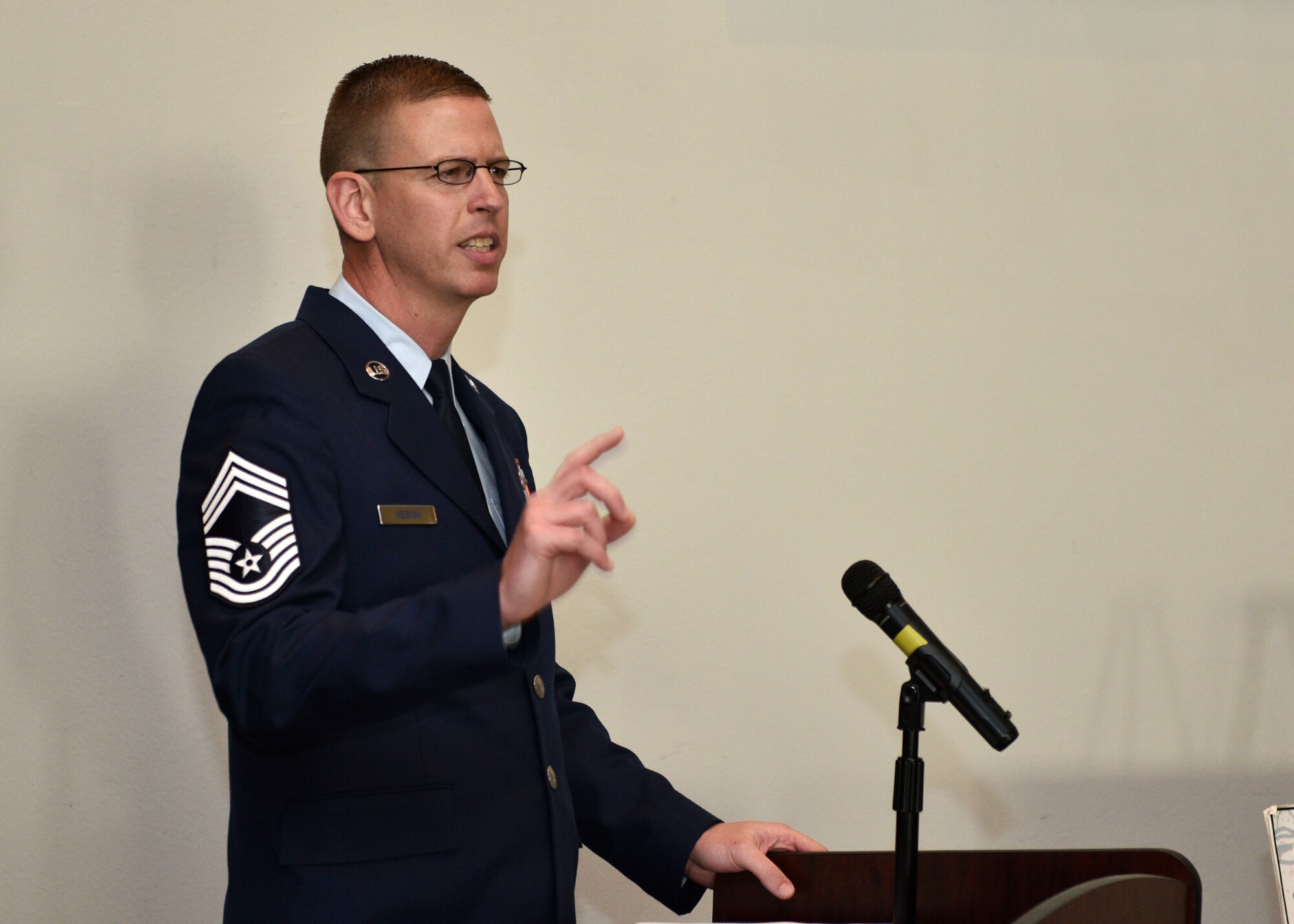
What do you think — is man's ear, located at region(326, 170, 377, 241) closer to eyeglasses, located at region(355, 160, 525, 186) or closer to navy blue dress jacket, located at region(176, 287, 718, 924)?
eyeglasses, located at region(355, 160, 525, 186)

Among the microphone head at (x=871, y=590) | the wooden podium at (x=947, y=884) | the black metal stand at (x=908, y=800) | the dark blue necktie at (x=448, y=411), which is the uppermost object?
the dark blue necktie at (x=448, y=411)

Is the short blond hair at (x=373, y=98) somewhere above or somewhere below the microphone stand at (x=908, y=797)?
above

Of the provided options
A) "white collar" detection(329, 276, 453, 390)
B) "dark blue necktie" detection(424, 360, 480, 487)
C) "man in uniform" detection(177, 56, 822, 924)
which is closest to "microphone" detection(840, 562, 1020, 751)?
"man in uniform" detection(177, 56, 822, 924)

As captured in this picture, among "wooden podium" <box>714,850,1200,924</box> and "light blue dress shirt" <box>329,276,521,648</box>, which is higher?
"light blue dress shirt" <box>329,276,521,648</box>

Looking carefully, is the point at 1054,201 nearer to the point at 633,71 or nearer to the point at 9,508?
the point at 633,71

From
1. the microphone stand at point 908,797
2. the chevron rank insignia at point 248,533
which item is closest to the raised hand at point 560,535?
the chevron rank insignia at point 248,533

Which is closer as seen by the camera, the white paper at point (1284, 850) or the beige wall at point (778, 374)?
the white paper at point (1284, 850)

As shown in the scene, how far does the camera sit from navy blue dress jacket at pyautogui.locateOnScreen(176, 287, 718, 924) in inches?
42.6

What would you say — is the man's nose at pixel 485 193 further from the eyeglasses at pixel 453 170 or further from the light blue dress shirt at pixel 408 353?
the light blue dress shirt at pixel 408 353

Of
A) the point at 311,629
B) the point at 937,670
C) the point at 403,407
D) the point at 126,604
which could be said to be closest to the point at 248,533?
the point at 311,629

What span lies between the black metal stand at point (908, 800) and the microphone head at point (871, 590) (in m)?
0.08

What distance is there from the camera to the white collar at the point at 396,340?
156cm

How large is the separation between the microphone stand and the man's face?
786mm

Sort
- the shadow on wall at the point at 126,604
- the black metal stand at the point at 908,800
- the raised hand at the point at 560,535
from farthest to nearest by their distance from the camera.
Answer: the shadow on wall at the point at 126,604 → the black metal stand at the point at 908,800 → the raised hand at the point at 560,535
